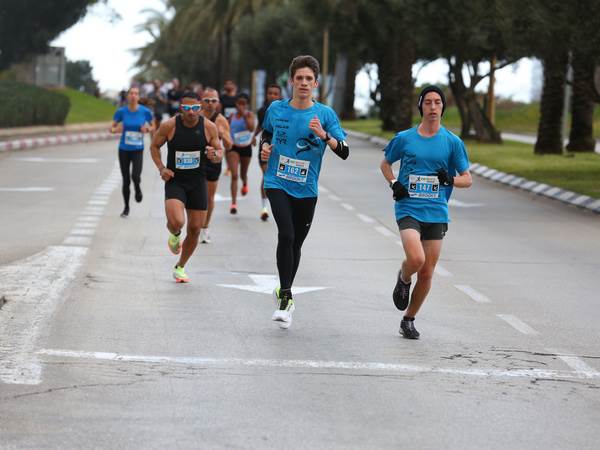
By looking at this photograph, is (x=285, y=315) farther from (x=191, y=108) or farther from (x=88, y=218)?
(x=88, y=218)

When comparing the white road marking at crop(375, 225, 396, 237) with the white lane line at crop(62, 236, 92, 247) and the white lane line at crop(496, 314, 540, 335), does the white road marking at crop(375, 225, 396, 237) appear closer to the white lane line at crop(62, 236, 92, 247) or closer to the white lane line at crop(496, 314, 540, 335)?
the white lane line at crop(62, 236, 92, 247)

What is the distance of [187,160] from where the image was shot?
12523 millimetres

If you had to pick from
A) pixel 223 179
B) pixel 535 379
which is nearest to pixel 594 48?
pixel 223 179

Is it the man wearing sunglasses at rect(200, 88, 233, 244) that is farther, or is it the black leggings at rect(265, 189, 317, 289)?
the man wearing sunglasses at rect(200, 88, 233, 244)

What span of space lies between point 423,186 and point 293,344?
1.39 meters

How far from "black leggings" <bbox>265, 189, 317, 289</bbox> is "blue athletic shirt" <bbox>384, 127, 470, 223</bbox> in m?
0.91

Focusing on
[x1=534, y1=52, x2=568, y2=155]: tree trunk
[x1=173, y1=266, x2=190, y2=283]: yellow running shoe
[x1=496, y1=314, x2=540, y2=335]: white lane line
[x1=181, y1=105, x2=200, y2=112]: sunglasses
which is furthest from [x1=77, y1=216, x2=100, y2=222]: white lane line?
[x1=534, y1=52, x2=568, y2=155]: tree trunk

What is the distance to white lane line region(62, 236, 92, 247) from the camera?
51.3 feet

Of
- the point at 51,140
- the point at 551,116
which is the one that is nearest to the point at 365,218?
the point at 551,116

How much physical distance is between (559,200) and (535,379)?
16494 millimetres

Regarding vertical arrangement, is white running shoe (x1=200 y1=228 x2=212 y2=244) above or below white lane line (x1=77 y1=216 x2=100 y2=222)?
above

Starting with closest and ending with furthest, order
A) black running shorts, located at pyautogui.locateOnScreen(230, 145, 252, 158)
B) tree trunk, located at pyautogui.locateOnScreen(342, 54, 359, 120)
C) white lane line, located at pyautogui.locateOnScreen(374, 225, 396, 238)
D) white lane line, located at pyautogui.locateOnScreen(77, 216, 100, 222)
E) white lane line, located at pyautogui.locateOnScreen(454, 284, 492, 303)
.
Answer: white lane line, located at pyautogui.locateOnScreen(454, 284, 492, 303)
white lane line, located at pyautogui.locateOnScreen(374, 225, 396, 238)
white lane line, located at pyautogui.locateOnScreen(77, 216, 100, 222)
black running shorts, located at pyautogui.locateOnScreen(230, 145, 252, 158)
tree trunk, located at pyautogui.locateOnScreen(342, 54, 359, 120)

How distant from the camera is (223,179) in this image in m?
28.5

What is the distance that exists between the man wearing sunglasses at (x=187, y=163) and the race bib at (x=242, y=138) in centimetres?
740
